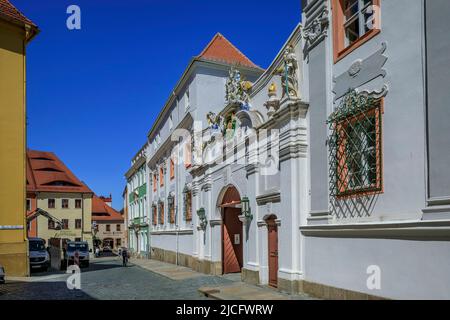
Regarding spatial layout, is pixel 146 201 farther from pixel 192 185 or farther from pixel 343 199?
pixel 343 199

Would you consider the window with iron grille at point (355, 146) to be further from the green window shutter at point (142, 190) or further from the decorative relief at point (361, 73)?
the green window shutter at point (142, 190)

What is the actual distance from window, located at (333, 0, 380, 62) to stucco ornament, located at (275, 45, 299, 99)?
1969mm

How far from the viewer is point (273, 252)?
14.3 meters

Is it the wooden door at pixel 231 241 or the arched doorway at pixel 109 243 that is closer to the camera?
the wooden door at pixel 231 241

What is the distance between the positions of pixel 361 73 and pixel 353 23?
1.48 meters

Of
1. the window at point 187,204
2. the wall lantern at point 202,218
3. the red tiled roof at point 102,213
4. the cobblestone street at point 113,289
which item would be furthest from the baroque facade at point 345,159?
the red tiled roof at point 102,213

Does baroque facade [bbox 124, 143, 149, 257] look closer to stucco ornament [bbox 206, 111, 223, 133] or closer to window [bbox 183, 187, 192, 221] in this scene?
window [bbox 183, 187, 192, 221]

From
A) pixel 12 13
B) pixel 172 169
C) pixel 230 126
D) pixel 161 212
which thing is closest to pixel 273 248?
pixel 230 126

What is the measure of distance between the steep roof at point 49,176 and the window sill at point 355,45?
1781 inches

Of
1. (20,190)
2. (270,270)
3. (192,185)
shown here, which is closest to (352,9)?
(270,270)

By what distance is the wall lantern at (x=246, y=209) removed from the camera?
16116 mm

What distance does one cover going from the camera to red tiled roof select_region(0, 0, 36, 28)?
20859mm

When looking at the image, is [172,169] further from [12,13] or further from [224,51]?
[12,13]

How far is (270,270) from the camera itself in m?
14.5
